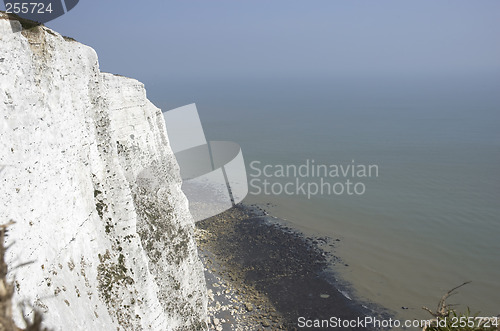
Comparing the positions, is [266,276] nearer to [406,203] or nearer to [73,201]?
[73,201]

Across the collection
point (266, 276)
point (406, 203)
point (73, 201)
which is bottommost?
point (406, 203)

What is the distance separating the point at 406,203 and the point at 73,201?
150 feet

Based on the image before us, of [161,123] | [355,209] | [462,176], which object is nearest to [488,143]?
[462,176]

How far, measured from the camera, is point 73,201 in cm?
1274

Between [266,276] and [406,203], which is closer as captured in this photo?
[266,276]

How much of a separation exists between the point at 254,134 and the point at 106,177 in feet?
250

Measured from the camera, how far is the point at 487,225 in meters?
41.8

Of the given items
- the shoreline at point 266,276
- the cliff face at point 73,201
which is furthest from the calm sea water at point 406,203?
the cliff face at point 73,201

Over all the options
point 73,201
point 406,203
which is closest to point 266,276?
point 73,201

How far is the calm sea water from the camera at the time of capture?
108ft

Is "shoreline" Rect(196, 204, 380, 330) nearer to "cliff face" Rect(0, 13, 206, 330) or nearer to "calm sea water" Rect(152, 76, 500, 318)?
"calm sea water" Rect(152, 76, 500, 318)

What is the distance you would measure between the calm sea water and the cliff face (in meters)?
21.8

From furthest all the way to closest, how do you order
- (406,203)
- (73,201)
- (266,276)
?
(406,203), (266,276), (73,201)

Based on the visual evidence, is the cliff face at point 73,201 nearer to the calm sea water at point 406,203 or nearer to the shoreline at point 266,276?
the shoreline at point 266,276
